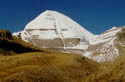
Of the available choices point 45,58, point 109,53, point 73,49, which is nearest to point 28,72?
point 45,58

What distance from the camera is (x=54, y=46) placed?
182625mm

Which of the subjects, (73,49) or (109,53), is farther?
(73,49)

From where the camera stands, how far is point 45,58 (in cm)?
2522

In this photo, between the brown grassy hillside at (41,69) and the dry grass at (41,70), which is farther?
the dry grass at (41,70)

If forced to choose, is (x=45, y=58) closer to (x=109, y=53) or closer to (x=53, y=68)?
(x=53, y=68)

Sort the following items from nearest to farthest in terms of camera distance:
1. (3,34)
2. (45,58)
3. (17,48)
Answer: (45,58)
(17,48)
(3,34)

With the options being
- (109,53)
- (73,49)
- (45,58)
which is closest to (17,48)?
(45,58)

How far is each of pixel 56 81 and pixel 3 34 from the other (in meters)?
27.6

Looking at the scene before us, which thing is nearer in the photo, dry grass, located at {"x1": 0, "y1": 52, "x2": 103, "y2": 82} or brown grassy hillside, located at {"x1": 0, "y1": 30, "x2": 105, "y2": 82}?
brown grassy hillside, located at {"x1": 0, "y1": 30, "x2": 105, "y2": 82}

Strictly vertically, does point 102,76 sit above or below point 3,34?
below

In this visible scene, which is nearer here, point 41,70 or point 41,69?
point 41,70

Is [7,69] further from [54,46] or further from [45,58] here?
[54,46]

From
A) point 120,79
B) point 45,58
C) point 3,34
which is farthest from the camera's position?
point 3,34

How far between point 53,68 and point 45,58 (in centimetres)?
471
